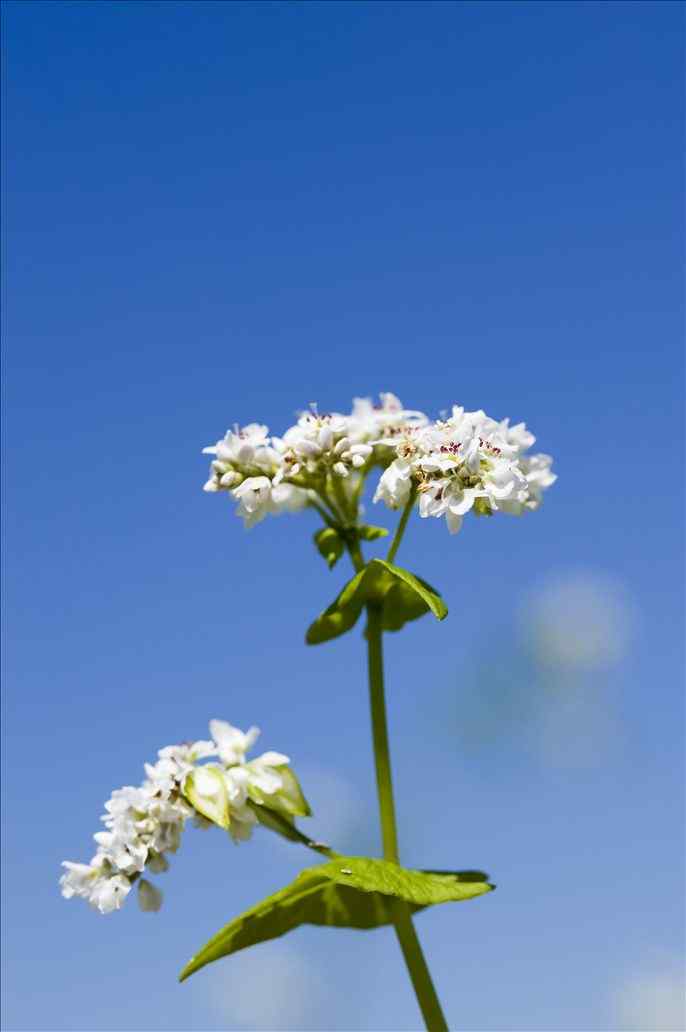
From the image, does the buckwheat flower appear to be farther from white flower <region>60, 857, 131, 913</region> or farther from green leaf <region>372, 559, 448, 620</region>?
white flower <region>60, 857, 131, 913</region>

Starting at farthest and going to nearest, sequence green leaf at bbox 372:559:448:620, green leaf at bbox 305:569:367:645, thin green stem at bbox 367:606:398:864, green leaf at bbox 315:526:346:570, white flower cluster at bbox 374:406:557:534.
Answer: green leaf at bbox 315:526:346:570 < green leaf at bbox 305:569:367:645 < thin green stem at bbox 367:606:398:864 < white flower cluster at bbox 374:406:557:534 < green leaf at bbox 372:559:448:620

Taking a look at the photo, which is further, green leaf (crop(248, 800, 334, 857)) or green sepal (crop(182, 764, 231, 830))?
green leaf (crop(248, 800, 334, 857))

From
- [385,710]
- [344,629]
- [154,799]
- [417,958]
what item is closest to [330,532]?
[344,629]

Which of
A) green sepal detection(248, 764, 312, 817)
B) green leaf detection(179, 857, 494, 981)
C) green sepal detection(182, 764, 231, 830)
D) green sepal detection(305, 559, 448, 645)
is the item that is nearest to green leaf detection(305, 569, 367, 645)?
green sepal detection(305, 559, 448, 645)

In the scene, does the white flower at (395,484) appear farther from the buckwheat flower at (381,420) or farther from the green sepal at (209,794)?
the green sepal at (209,794)

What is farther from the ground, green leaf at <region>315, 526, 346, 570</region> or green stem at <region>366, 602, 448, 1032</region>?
green leaf at <region>315, 526, 346, 570</region>

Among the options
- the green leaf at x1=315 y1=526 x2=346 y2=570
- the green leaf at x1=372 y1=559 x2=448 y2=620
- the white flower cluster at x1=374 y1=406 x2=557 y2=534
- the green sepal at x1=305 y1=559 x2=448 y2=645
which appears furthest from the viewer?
the green leaf at x1=315 y1=526 x2=346 y2=570

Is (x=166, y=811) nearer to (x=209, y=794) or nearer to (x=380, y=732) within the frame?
(x=209, y=794)

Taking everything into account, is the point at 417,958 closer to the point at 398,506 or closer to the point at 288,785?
the point at 288,785

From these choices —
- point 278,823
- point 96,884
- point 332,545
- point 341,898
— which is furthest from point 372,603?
point 96,884
